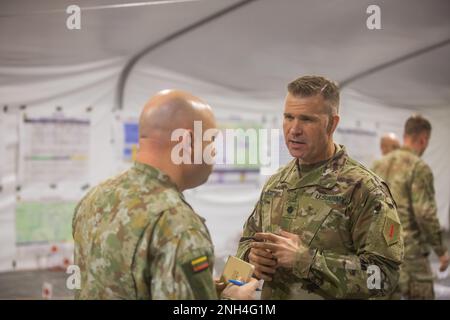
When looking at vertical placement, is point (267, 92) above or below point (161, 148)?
above

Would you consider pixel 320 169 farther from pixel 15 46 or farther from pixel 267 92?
pixel 15 46

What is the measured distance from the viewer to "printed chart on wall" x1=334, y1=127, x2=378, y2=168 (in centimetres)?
229

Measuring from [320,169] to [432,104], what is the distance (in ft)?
3.72

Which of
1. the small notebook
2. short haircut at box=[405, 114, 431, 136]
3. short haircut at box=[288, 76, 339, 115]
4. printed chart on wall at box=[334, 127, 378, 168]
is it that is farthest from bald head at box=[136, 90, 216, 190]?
short haircut at box=[405, 114, 431, 136]

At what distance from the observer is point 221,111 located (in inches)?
90.0

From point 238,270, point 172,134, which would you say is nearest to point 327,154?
point 238,270

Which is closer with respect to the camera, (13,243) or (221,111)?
(221,111)

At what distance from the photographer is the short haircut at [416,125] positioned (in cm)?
249

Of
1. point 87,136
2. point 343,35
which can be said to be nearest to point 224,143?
point 343,35

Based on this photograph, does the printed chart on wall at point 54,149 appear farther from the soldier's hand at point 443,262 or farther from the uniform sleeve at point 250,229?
the soldier's hand at point 443,262

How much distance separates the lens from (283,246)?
4.80 feet

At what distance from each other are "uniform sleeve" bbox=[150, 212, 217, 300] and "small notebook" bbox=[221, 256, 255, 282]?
0.28 m

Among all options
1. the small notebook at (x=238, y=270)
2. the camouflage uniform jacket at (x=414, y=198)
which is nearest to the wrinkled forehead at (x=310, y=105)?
the small notebook at (x=238, y=270)

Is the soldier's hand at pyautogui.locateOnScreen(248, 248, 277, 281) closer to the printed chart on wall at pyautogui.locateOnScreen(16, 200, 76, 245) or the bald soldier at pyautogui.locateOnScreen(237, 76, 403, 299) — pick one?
the bald soldier at pyautogui.locateOnScreen(237, 76, 403, 299)
